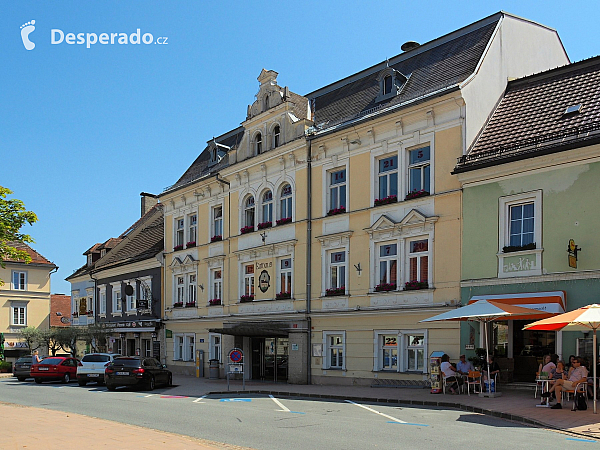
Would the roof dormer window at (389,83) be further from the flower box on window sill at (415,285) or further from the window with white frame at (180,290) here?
the window with white frame at (180,290)

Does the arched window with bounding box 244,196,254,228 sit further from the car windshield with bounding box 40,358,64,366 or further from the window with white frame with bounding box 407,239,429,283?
the car windshield with bounding box 40,358,64,366

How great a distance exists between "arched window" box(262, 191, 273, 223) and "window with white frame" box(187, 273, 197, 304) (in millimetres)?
7262

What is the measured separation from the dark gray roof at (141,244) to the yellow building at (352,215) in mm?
7062

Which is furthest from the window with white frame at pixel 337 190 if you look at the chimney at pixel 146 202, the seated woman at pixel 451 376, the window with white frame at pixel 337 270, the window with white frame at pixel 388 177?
the chimney at pixel 146 202

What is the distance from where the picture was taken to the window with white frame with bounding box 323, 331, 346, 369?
26.6 metres

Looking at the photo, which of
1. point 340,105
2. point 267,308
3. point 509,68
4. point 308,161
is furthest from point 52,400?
point 509,68

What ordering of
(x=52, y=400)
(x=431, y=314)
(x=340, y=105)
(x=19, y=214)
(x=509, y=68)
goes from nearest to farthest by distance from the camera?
(x=52, y=400) < (x=431, y=314) < (x=509, y=68) < (x=19, y=214) < (x=340, y=105)

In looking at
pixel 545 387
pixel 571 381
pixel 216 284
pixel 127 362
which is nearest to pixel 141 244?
pixel 216 284

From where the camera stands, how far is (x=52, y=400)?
21.7 metres

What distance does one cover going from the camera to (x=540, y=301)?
19609 mm

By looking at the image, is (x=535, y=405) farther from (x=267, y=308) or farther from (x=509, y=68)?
(x=267, y=308)

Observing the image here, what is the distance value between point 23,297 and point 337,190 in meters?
44.7

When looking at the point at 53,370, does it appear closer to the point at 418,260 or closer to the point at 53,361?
the point at 53,361

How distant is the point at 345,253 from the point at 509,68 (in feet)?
30.7
